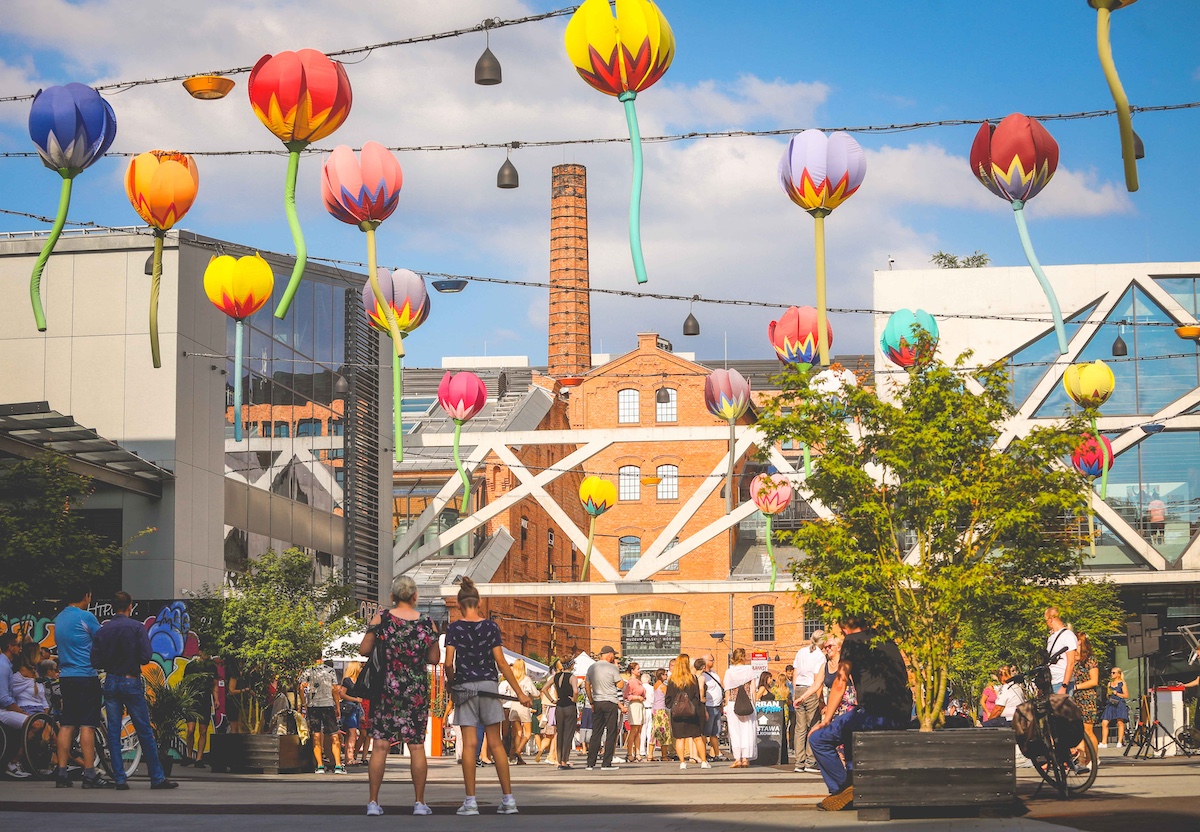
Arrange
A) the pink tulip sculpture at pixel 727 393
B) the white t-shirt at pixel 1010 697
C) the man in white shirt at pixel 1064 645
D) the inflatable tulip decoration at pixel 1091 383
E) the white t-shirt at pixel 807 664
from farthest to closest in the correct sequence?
the pink tulip sculpture at pixel 727 393, the inflatable tulip decoration at pixel 1091 383, the white t-shirt at pixel 807 664, the white t-shirt at pixel 1010 697, the man in white shirt at pixel 1064 645

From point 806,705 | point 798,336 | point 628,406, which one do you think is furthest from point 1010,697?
point 628,406

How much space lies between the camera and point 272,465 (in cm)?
2828

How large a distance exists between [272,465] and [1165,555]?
24.7 metres

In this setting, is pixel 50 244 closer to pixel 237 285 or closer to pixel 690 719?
pixel 237 285

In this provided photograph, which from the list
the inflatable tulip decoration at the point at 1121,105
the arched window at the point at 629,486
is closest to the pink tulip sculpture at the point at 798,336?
the inflatable tulip decoration at the point at 1121,105

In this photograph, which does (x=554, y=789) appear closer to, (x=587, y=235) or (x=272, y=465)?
(x=272, y=465)

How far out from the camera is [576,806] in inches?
463

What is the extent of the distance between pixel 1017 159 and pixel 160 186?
7.11 m

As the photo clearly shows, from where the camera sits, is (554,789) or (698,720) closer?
(554,789)

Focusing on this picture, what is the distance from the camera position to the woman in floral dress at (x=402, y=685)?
10812 millimetres

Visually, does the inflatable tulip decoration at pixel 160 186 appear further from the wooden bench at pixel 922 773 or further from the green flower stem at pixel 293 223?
the wooden bench at pixel 922 773

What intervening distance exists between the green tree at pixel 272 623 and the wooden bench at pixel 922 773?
11.3 m

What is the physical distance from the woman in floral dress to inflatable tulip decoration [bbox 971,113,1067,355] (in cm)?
575

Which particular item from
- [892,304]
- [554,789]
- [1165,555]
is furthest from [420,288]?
[1165,555]
